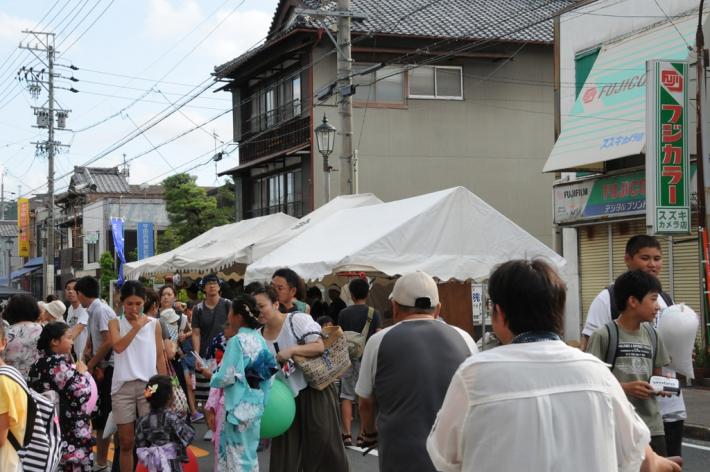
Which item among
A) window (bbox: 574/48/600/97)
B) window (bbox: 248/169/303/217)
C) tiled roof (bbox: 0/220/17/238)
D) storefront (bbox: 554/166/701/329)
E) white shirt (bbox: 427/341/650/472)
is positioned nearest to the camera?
white shirt (bbox: 427/341/650/472)

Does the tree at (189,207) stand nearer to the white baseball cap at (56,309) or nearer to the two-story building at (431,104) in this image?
the two-story building at (431,104)

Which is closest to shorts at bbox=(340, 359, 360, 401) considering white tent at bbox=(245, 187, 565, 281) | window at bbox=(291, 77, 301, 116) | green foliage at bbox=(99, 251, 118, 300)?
white tent at bbox=(245, 187, 565, 281)

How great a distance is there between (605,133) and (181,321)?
9.84 m

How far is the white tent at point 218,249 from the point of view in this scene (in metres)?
18.9

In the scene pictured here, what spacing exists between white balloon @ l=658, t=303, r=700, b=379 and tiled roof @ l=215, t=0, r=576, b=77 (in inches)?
954

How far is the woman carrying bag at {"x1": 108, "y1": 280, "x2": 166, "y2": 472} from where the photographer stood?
27.0 feet

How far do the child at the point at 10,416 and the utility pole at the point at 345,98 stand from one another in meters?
13.2

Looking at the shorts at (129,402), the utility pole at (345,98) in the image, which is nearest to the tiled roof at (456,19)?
the utility pole at (345,98)

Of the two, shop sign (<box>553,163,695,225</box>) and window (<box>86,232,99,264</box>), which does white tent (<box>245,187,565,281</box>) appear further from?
window (<box>86,232,99,264</box>)

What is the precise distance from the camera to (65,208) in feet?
224

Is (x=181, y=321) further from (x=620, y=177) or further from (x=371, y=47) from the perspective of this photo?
(x=371, y=47)

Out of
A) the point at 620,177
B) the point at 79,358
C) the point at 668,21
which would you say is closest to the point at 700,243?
the point at 620,177

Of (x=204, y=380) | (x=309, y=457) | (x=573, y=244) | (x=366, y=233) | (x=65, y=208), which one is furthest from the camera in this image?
(x=65, y=208)

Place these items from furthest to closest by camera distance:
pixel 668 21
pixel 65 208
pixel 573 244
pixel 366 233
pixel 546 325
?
pixel 65 208
pixel 573 244
pixel 668 21
pixel 366 233
pixel 546 325
